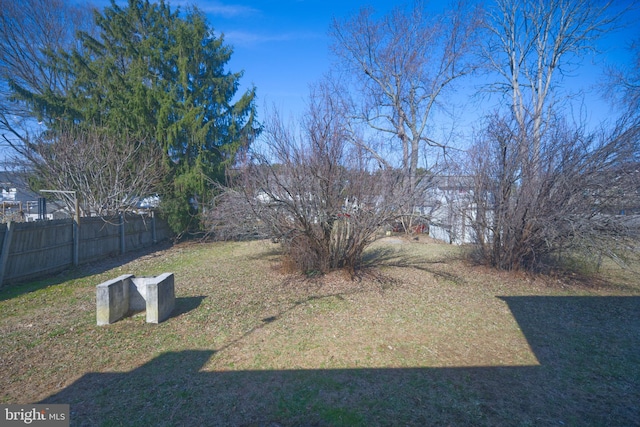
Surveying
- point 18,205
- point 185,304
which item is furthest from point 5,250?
point 18,205

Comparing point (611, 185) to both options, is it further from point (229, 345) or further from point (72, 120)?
point (72, 120)

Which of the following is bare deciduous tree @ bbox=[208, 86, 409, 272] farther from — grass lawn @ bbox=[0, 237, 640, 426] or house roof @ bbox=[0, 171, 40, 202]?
house roof @ bbox=[0, 171, 40, 202]

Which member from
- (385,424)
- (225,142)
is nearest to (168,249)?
(225,142)

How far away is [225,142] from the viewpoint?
14625 mm

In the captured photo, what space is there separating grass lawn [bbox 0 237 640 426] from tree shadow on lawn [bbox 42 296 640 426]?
2cm

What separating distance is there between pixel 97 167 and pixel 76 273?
435 centimetres

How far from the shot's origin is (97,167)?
11.2 m

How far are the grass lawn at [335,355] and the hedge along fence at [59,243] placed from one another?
0.64m

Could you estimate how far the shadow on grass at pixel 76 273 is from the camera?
22.1 ft

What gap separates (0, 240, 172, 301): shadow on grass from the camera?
6.74 metres

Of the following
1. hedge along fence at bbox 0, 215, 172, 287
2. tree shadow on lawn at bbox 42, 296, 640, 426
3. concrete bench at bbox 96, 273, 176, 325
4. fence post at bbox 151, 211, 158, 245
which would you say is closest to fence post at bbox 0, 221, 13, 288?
hedge along fence at bbox 0, 215, 172, 287

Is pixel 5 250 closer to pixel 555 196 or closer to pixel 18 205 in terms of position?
pixel 555 196

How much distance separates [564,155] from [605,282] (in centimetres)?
317

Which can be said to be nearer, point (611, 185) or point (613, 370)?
point (613, 370)
